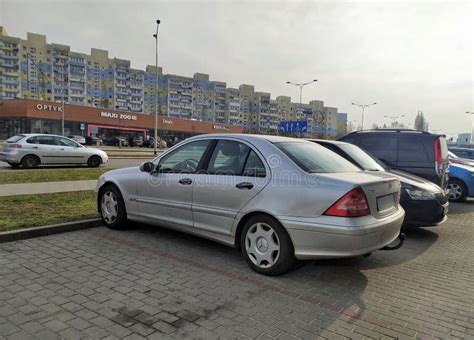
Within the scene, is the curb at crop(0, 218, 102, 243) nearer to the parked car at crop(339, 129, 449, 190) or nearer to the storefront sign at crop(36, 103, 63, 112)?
the parked car at crop(339, 129, 449, 190)

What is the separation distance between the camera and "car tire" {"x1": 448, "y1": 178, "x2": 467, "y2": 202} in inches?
407

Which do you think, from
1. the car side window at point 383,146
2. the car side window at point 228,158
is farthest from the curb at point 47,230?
the car side window at point 383,146

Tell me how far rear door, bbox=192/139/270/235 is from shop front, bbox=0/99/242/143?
178ft

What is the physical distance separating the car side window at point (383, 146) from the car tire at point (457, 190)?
405cm

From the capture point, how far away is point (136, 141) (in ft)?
183

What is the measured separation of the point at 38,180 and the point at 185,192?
7.65 m

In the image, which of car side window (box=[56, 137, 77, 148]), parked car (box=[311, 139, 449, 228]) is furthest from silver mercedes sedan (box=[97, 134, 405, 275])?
car side window (box=[56, 137, 77, 148])

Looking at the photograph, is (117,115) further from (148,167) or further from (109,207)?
(148,167)

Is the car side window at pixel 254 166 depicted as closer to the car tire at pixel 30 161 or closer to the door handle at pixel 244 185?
the door handle at pixel 244 185

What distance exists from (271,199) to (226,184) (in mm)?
678

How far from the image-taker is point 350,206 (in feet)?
11.4

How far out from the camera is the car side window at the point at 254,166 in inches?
159

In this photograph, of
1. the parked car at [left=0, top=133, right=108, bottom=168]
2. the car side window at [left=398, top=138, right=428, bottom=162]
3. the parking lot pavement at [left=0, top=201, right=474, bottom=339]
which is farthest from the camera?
the parked car at [left=0, top=133, right=108, bottom=168]

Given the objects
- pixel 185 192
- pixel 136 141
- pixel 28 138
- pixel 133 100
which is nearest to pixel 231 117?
pixel 133 100
